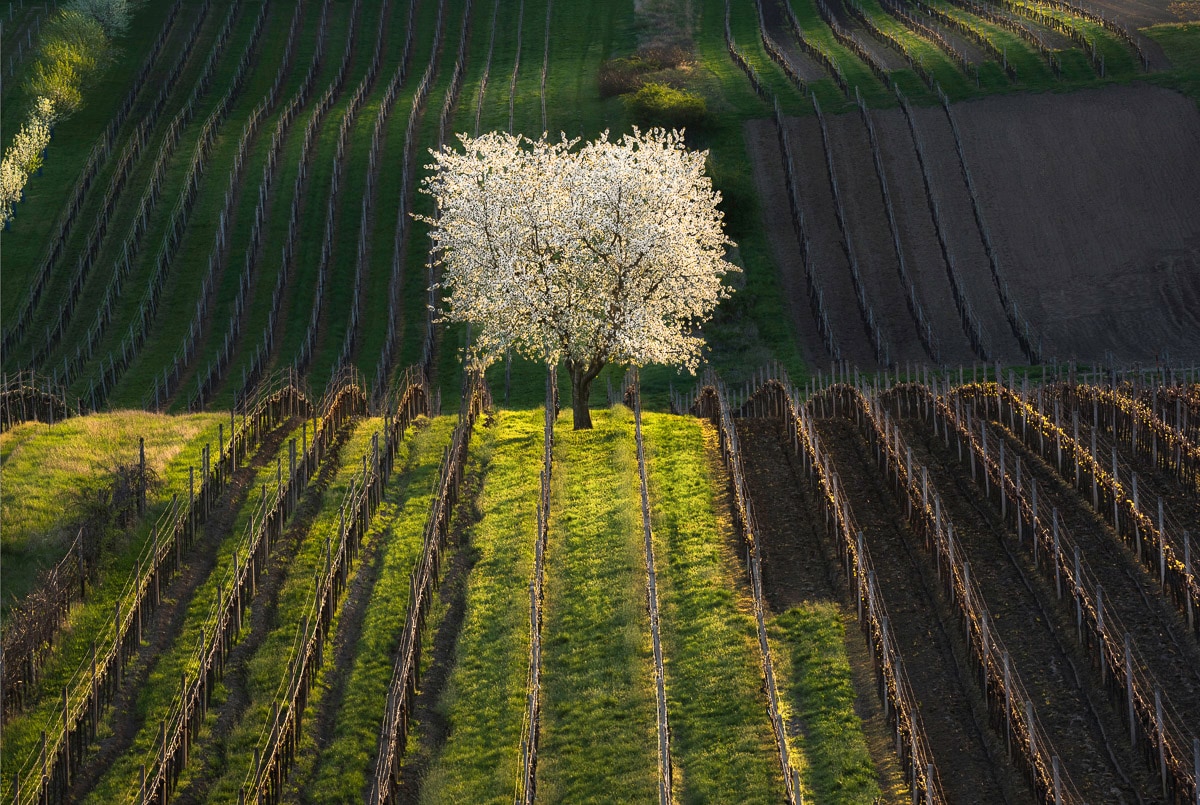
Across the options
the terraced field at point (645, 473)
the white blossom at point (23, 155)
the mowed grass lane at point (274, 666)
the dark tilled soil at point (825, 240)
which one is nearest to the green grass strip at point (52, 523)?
the terraced field at point (645, 473)

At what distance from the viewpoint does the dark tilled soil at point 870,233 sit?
186ft

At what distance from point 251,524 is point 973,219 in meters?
43.6

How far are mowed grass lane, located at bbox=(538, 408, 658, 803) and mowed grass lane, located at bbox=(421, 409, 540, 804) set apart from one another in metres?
0.55

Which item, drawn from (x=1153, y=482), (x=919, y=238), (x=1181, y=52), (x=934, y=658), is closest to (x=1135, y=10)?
(x=1181, y=52)

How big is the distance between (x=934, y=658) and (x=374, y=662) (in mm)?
10539

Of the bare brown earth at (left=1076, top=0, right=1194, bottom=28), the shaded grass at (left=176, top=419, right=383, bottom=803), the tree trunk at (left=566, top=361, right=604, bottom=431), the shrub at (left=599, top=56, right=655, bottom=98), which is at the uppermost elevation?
the bare brown earth at (left=1076, top=0, right=1194, bottom=28)

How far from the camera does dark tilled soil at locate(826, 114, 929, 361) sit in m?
56.6

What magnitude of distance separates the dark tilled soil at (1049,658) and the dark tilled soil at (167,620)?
15845 millimetres

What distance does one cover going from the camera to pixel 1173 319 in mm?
55812

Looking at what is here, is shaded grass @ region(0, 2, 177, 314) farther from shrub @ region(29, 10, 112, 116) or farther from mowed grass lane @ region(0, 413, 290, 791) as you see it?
mowed grass lane @ region(0, 413, 290, 791)

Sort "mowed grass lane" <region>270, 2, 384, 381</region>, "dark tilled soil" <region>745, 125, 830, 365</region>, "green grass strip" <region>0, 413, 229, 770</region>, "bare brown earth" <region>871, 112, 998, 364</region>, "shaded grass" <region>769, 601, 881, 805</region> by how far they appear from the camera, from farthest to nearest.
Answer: "mowed grass lane" <region>270, 2, 384, 381</region>, "dark tilled soil" <region>745, 125, 830, 365</region>, "bare brown earth" <region>871, 112, 998, 364</region>, "green grass strip" <region>0, 413, 229, 770</region>, "shaded grass" <region>769, 601, 881, 805</region>

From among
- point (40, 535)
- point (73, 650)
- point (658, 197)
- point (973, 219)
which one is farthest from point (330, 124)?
point (73, 650)

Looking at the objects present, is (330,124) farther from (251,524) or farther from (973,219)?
(251,524)

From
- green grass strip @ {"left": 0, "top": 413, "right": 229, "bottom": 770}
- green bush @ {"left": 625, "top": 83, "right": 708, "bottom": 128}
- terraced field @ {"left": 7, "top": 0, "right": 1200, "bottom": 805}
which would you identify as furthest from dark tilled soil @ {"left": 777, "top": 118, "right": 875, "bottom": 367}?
green grass strip @ {"left": 0, "top": 413, "right": 229, "bottom": 770}
